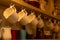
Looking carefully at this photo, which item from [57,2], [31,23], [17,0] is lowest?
[31,23]

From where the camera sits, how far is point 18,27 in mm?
1532

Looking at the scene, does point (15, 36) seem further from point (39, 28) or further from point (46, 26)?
point (46, 26)

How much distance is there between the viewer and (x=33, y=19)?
1452 mm

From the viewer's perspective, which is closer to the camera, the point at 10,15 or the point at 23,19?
the point at 10,15

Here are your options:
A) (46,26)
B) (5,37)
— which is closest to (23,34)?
(5,37)

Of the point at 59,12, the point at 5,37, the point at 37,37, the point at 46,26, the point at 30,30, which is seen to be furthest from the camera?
the point at 59,12

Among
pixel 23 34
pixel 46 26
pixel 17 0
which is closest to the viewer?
pixel 17 0

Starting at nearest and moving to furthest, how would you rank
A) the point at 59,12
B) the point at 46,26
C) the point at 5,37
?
the point at 5,37, the point at 46,26, the point at 59,12

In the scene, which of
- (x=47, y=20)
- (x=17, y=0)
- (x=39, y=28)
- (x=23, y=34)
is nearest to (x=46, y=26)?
(x=47, y=20)

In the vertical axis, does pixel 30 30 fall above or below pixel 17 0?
below

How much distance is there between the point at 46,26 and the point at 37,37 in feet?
1.41

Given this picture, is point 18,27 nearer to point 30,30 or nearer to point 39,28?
point 30,30

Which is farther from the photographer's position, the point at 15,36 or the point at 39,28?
the point at 39,28

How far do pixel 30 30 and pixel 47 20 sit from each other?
71 cm
